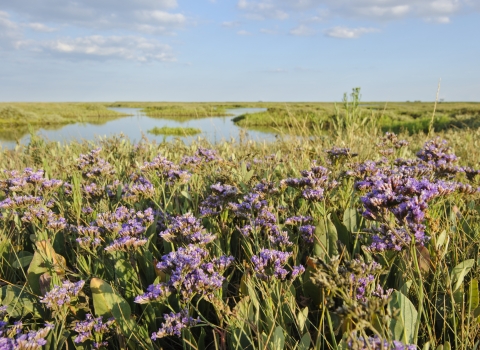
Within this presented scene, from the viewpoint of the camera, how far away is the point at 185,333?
1630 mm

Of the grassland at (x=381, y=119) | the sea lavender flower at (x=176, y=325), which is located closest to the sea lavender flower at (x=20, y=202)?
the sea lavender flower at (x=176, y=325)

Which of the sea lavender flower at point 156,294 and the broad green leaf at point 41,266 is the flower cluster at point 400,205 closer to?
the sea lavender flower at point 156,294

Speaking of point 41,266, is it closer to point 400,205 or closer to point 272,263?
point 272,263

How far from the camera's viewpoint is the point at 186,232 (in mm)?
1994

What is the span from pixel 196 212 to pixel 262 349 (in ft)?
5.62

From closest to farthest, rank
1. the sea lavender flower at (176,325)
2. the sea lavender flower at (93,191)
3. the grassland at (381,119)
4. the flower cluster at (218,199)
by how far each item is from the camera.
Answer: the sea lavender flower at (176,325)
the flower cluster at (218,199)
the sea lavender flower at (93,191)
the grassland at (381,119)

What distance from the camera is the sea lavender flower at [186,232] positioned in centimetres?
194

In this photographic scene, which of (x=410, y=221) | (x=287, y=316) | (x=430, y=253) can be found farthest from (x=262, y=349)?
(x=430, y=253)

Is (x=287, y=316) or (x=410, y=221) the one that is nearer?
(x=410, y=221)

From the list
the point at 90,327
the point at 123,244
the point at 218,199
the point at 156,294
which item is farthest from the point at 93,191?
the point at 156,294

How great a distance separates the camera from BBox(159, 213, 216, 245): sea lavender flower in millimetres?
1942

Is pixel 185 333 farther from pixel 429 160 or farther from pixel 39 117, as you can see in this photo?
pixel 39 117

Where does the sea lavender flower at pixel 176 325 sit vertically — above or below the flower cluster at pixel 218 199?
below

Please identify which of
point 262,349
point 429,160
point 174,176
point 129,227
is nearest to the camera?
point 262,349
